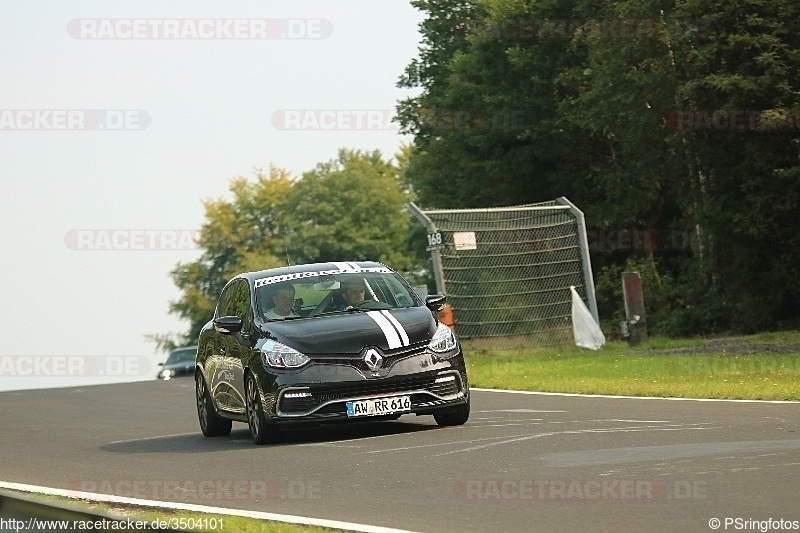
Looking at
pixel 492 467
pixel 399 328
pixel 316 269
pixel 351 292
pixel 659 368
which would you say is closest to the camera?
pixel 492 467

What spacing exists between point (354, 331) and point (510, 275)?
17.4 m

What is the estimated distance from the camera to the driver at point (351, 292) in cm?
1454

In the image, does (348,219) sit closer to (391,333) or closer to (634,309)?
(634,309)

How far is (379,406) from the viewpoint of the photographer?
1332cm

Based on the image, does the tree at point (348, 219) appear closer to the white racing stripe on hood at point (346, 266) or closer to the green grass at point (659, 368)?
the green grass at point (659, 368)

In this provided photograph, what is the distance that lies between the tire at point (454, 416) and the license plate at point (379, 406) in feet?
2.50

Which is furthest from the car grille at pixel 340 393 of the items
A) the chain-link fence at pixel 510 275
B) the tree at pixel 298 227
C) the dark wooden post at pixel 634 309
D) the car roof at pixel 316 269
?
the tree at pixel 298 227

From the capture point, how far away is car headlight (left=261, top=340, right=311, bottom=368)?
1335 cm

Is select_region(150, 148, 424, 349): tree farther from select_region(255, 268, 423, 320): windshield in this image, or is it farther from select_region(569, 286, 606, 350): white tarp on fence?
select_region(255, 268, 423, 320): windshield

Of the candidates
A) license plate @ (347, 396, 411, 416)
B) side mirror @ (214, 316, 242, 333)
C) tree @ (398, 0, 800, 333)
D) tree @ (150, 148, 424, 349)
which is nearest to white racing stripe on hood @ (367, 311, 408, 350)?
license plate @ (347, 396, 411, 416)

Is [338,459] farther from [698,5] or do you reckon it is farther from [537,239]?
[698,5]

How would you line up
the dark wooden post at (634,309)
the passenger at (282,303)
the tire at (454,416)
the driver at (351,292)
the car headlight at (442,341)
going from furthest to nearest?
the dark wooden post at (634,309) < the driver at (351,292) < the passenger at (282,303) < the tire at (454,416) < the car headlight at (442,341)

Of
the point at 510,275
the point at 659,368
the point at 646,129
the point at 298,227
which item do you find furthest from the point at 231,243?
the point at 659,368

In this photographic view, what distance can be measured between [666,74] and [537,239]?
8000 millimetres
